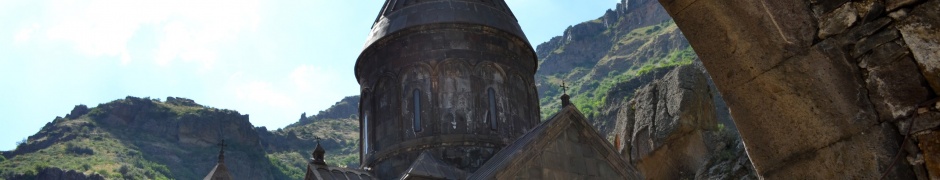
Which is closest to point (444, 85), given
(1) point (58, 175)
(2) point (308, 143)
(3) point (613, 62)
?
(1) point (58, 175)

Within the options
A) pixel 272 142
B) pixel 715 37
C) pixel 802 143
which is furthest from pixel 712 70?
pixel 272 142

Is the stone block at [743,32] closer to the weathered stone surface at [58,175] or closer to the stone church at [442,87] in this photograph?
the stone church at [442,87]

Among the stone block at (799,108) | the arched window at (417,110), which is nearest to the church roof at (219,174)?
the arched window at (417,110)

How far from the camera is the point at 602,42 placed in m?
84.7

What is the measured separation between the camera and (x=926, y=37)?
275cm

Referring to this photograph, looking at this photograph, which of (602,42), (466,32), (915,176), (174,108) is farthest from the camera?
(602,42)

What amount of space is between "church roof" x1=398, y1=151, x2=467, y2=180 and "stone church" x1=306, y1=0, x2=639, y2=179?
0.07m

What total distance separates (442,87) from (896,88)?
7721mm

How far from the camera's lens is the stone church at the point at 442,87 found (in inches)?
389

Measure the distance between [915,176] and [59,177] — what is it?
4926 cm

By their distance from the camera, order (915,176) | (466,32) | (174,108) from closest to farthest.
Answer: (915,176)
(466,32)
(174,108)

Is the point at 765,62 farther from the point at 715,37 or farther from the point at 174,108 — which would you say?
the point at 174,108

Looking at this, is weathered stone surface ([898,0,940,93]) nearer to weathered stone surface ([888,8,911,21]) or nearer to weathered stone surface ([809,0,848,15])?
weathered stone surface ([888,8,911,21])

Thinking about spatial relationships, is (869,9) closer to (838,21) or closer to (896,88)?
(838,21)
